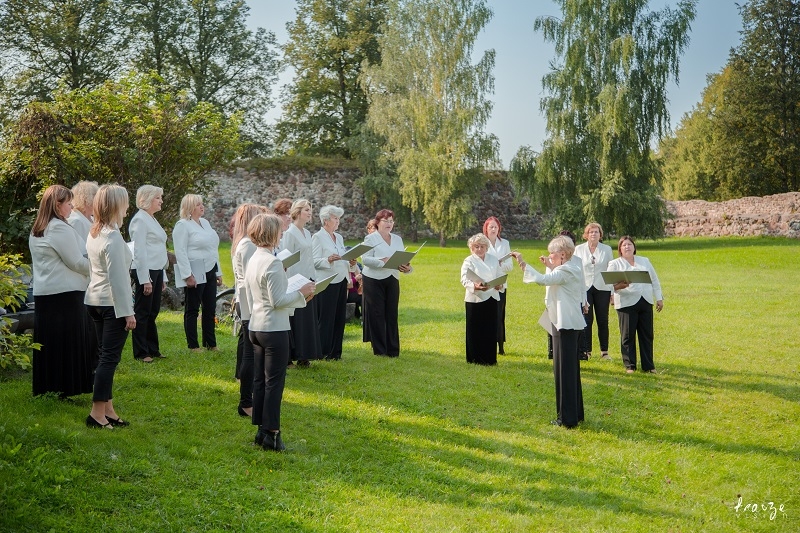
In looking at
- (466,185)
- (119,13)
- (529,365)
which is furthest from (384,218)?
(119,13)

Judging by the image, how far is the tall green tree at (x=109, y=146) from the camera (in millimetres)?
11977

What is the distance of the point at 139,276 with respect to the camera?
8336mm

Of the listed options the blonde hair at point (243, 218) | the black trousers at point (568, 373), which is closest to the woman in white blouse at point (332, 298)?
the blonde hair at point (243, 218)

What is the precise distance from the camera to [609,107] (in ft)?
101

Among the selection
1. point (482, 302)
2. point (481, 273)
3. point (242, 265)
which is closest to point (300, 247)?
point (242, 265)

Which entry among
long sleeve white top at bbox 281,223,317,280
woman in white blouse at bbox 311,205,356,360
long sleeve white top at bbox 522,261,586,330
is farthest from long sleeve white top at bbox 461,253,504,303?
long sleeve white top at bbox 522,261,586,330

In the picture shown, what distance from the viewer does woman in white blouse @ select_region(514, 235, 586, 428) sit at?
7250 mm

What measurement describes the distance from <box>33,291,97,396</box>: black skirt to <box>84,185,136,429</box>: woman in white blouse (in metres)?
0.40

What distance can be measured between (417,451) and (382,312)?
3905 millimetres

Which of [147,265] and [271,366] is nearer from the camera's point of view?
[271,366]

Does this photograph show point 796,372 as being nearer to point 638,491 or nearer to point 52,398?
point 638,491

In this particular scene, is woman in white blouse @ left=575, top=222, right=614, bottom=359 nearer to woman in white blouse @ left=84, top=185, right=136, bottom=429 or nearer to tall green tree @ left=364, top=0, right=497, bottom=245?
woman in white blouse @ left=84, top=185, right=136, bottom=429

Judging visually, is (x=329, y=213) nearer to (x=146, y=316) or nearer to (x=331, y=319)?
(x=331, y=319)

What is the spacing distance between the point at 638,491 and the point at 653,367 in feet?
14.2
